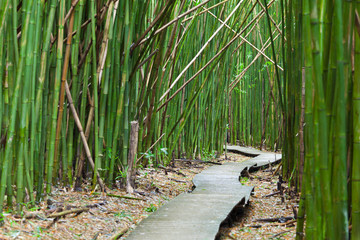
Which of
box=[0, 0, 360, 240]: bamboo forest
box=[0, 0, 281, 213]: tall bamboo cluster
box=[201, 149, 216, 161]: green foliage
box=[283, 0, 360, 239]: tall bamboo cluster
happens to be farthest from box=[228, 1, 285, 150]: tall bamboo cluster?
box=[283, 0, 360, 239]: tall bamboo cluster

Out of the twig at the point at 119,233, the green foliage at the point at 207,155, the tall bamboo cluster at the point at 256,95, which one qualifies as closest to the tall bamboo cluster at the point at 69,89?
the twig at the point at 119,233

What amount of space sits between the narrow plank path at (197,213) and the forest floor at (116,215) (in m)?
0.07

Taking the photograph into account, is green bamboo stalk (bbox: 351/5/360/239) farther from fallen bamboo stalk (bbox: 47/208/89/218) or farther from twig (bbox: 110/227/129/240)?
fallen bamboo stalk (bbox: 47/208/89/218)

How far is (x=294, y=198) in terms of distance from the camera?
2.05 m

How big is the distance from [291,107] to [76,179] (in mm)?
1035

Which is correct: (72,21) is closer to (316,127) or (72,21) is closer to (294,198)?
(316,127)

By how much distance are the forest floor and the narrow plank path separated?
70 mm

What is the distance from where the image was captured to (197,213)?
1.63 m

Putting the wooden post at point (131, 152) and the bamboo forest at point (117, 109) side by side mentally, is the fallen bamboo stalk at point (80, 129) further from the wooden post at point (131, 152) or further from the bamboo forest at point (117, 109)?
the wooden post at point (131, 152)

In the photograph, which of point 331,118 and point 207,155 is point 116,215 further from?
point 207,155

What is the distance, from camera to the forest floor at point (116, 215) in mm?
1278

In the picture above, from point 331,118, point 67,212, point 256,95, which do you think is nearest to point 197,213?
point 67,212

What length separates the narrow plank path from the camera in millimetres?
1348

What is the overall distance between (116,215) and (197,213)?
291mm
